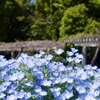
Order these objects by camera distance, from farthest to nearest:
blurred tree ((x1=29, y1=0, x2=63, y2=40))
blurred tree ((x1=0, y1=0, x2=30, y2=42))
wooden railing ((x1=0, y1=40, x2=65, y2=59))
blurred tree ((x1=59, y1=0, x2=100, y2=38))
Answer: blurred tree ((x1=0, y1=0, x2=30, y2=42)) → blurred tree ((x1=29, y1=0, x2=63, y2=40)) → blurred tree ((x1=59, y1=0, x2=100, y2=38)) → wooden railing ((x1=0, y1=40, x2=65, y2=59))

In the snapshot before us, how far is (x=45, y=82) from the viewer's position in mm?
2270

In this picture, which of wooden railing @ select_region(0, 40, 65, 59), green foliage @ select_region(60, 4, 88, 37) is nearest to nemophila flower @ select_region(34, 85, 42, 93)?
wooden railing @ select_region(0, 40, 65, 59)

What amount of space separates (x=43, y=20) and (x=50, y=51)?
11411 mm

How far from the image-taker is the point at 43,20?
78.6 feet

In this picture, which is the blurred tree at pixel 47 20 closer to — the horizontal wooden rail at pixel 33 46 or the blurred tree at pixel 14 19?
the blurred tree at pixel 14 19

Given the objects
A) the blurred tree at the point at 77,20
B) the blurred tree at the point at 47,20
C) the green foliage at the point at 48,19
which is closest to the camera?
the blurred tree at the point at 77,20

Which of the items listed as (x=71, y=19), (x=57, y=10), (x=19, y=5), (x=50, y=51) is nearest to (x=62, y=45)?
(x=50, y=51)

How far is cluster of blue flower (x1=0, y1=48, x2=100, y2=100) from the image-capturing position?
7.32 feet

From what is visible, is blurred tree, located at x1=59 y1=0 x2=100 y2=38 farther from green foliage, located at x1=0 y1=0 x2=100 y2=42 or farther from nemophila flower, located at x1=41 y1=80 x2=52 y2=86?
nemophila flower, located at x1=41 y1=80 x2=52 y2=86

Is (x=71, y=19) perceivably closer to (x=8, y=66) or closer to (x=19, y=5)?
(x=19, y=5)

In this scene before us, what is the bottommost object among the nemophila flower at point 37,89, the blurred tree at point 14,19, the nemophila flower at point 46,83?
the blurred tree at point 14,19

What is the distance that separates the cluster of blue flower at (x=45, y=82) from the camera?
2.23m

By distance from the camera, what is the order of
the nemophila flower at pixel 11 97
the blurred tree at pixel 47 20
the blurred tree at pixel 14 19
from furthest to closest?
the blurred tree at pixel 14 19 → the blurred tree at pixel 47 20 → the nemophila flower at pixel 11 97

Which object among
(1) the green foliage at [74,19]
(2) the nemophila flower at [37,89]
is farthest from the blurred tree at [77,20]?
(2) the nemophila flower at [37,89]
